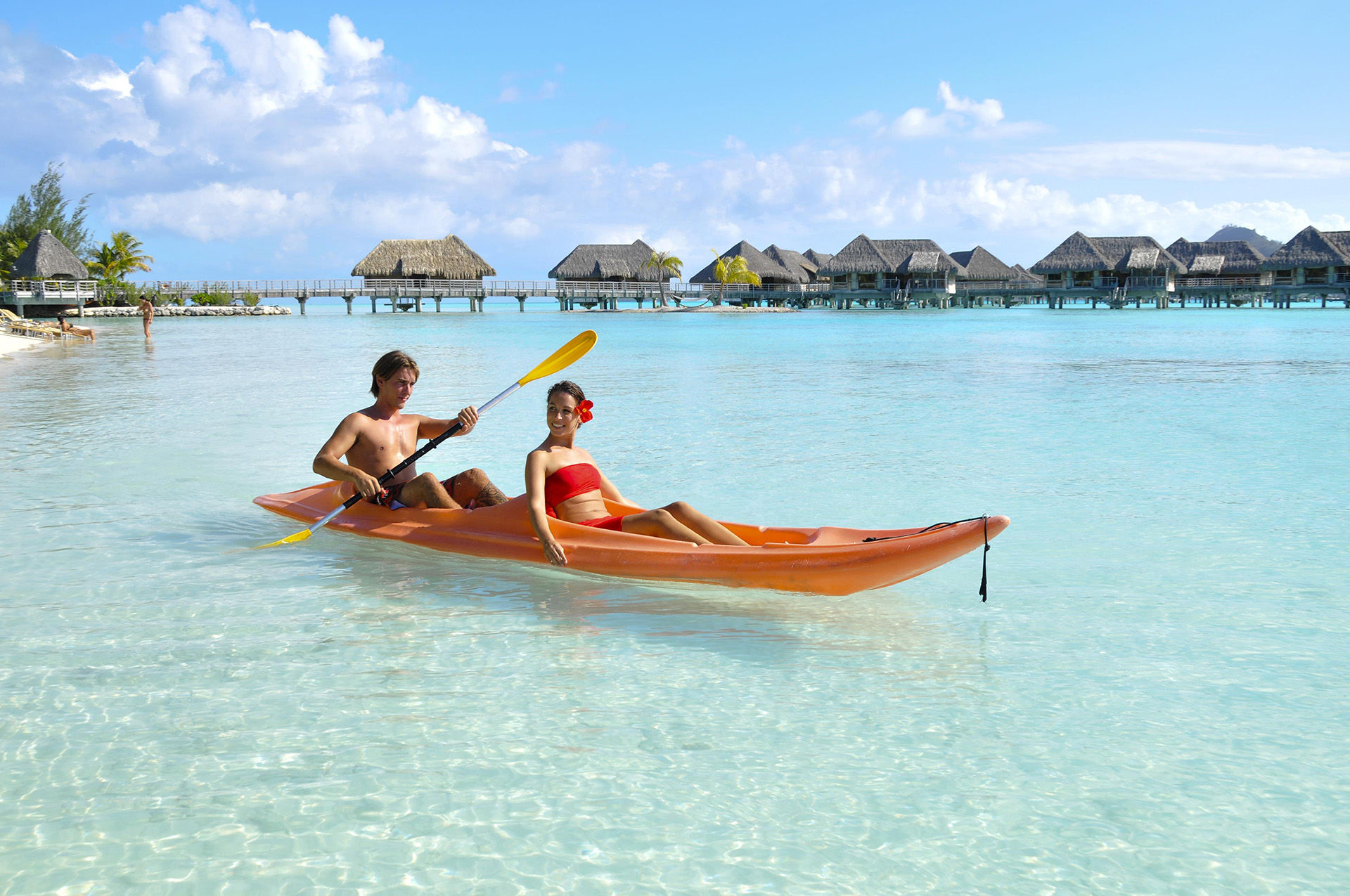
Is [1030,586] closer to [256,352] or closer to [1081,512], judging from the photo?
[1081,512]

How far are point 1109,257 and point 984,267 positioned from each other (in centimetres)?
728

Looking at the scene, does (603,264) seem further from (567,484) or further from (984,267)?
(567,484)

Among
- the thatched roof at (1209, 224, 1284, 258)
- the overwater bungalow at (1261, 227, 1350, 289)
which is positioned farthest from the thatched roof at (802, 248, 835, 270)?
the thatched roof at (1209, 224, 1284, 258)

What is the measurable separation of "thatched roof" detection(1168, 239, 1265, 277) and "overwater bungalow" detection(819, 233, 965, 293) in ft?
36.7

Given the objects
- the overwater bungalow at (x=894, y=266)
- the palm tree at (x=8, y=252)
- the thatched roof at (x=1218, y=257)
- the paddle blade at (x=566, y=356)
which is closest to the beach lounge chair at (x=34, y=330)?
the palm tree at (x=8, y=252)

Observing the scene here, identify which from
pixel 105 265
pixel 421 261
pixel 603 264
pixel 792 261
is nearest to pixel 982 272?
pixel 792 261

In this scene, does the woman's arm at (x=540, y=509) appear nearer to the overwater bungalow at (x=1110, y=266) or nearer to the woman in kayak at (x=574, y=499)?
the woman in kayak at (x=574, y=499)

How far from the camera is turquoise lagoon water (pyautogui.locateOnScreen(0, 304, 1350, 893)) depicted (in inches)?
97.7

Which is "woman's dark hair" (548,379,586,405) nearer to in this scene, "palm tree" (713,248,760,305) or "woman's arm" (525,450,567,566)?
"woman's arm" (525,450,567,566)

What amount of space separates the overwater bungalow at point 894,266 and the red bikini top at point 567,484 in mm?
48026

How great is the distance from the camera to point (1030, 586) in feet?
15.8

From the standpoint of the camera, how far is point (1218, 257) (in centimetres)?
4969

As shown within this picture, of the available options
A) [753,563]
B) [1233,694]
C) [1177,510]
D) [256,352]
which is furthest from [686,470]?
[256,352]

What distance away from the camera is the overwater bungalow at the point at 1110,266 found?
48469mm
